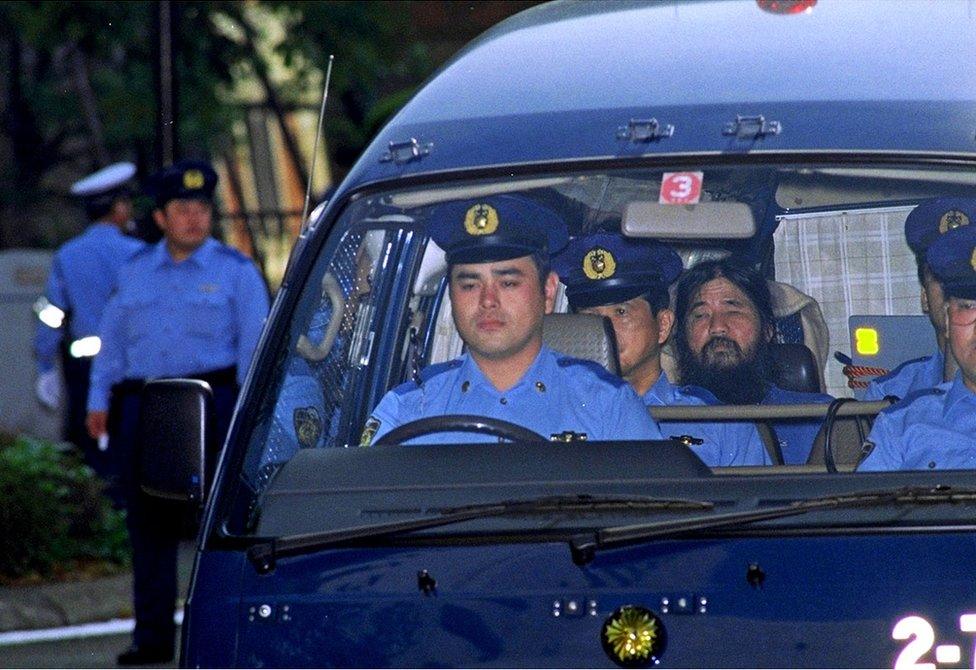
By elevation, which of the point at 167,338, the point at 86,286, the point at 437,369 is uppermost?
the point at 86,286

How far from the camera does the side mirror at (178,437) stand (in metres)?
4.48

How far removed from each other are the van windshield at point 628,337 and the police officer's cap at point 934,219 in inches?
1.2

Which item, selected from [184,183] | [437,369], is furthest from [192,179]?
[437,369]

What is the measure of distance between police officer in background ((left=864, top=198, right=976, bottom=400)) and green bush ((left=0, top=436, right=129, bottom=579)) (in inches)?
267

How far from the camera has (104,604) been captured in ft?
34.9

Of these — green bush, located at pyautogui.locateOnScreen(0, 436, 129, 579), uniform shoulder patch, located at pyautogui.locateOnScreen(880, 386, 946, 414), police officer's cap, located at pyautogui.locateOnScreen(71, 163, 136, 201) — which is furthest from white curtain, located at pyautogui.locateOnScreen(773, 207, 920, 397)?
police officer's cap, located at pyautogui.locateOnScreen(71, 163, 136, 201)

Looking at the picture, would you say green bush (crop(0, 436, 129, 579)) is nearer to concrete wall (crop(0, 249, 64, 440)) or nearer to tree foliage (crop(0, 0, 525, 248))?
tree foliage (crop(0, 0, 525, 248))

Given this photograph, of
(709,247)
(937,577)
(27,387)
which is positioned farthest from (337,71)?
(937,577)

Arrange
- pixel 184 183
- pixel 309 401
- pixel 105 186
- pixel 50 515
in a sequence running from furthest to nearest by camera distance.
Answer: pixel 105 186 → pixel 50 515 → pixel 184 183 → pixel 309 401

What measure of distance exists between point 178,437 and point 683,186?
112 cm

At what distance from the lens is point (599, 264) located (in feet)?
16.4

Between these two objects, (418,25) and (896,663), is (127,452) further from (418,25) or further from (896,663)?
(418,25)

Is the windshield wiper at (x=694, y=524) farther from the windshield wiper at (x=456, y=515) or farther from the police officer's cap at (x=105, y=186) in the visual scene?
the police officer's cap at (x=105, y=186)

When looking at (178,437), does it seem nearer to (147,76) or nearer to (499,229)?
(499,229)
